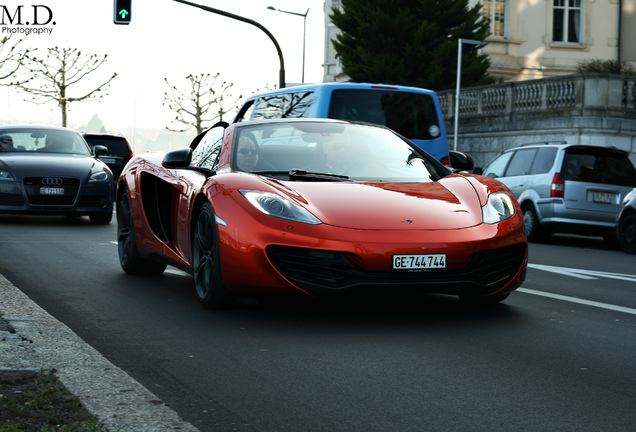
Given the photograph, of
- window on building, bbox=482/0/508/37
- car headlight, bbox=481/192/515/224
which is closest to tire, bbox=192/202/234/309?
car headlight, bbox=481/192/515/224

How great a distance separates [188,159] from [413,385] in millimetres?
3420

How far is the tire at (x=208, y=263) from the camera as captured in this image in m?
6.39

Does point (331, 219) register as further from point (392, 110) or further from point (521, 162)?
point (521, 162)

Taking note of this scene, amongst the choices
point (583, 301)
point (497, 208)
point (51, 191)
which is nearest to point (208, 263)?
point (497, 208)

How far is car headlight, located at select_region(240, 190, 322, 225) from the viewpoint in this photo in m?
6.05

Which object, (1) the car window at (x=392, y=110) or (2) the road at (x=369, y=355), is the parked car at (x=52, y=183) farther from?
(2) the road at (x=369, y=355)

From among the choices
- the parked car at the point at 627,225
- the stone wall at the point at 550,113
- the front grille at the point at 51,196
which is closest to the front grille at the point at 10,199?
the front grille at the point at 51,196

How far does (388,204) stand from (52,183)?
957cm

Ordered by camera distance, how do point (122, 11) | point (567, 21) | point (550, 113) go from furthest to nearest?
point (567, 21), point (550, 113), point (122, 11)

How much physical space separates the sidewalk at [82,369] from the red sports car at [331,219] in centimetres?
119

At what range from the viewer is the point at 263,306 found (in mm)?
6836

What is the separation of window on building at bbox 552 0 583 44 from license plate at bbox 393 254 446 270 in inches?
1690

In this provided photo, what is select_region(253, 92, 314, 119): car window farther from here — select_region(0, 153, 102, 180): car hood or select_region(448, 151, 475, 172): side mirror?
select_region(448, 151, 475, 172): side mirror

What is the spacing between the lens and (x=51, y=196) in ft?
48.7
